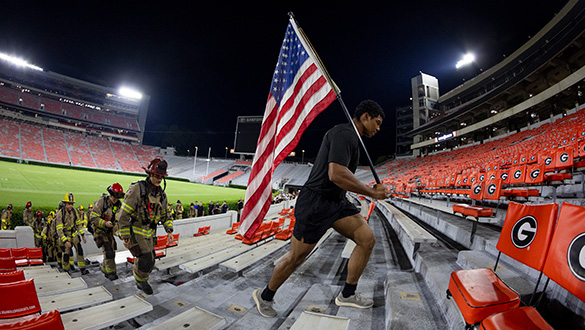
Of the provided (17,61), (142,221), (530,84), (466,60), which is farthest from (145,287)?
(17,61)

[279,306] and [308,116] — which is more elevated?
[308,116]

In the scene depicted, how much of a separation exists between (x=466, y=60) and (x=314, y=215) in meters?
57.0

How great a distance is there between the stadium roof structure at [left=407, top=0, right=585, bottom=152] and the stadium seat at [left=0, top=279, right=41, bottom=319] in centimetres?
2663

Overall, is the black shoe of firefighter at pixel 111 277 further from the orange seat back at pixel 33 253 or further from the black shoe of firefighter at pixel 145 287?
the orange seat back at pixel 33 253

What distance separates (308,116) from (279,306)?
2.33 m

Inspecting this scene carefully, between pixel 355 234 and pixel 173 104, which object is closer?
pixel 355 234

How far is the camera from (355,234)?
2.41m

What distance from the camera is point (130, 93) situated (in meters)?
67.6

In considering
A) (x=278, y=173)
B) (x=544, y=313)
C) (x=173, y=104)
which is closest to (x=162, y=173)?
(x=544, y=313)

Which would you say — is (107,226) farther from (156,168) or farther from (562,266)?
(562,266)

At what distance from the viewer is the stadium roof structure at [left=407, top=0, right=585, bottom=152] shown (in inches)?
721

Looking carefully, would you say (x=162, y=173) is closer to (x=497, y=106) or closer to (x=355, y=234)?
(x=355, y=234)

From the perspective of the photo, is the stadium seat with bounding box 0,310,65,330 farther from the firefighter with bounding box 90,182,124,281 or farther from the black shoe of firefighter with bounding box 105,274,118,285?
the black shoe of firefighter with bounding box 105,274,118,285

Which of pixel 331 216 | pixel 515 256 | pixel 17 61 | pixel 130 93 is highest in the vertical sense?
pixel 17 61
